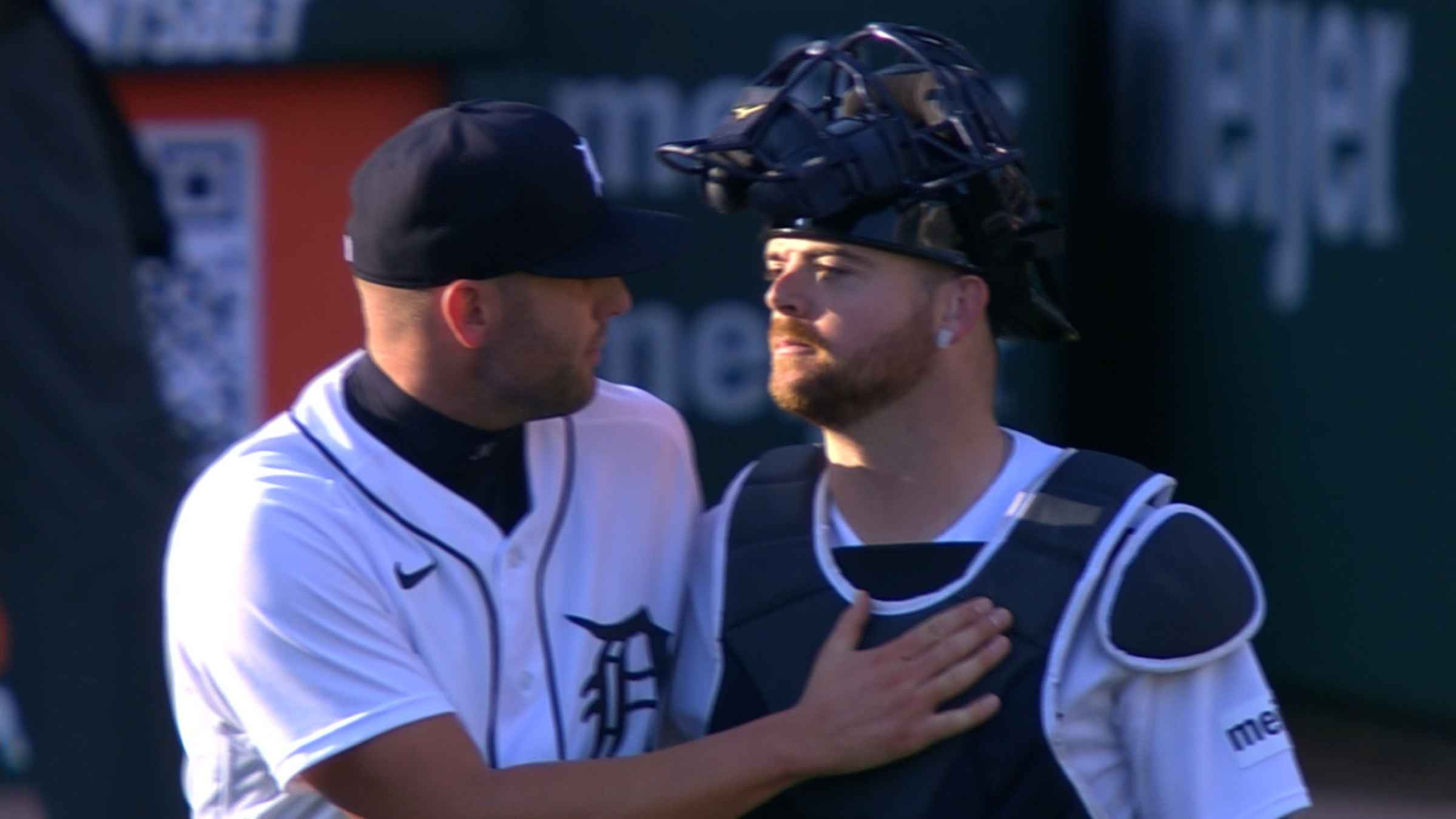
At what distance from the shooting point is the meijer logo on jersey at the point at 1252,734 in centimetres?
244

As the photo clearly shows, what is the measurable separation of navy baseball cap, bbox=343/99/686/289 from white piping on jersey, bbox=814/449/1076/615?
0.40 meters

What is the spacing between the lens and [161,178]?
17.6 ft

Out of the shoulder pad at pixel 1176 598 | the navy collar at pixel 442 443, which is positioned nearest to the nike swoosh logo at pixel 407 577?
the navy collar at pixel 442 443

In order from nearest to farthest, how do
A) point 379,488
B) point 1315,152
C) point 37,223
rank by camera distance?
point 379,488, point 37,223, point 1315,152

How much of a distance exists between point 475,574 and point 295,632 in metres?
0.23

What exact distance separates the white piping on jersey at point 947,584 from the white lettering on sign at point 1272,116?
2.62m

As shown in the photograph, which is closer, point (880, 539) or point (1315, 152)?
point (880, 539)

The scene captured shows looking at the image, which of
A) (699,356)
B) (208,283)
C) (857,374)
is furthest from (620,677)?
(208,283)

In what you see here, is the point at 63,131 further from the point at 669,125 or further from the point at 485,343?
the point at 669,125

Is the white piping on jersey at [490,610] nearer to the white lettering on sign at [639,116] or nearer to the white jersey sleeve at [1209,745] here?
the white jersey sleeve at [1209,745]

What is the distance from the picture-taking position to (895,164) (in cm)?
263

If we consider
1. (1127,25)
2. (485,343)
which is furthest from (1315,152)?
(485,343)

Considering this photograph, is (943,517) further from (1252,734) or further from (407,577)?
(407,577)

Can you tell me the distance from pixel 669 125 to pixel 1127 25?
4.19 ft
